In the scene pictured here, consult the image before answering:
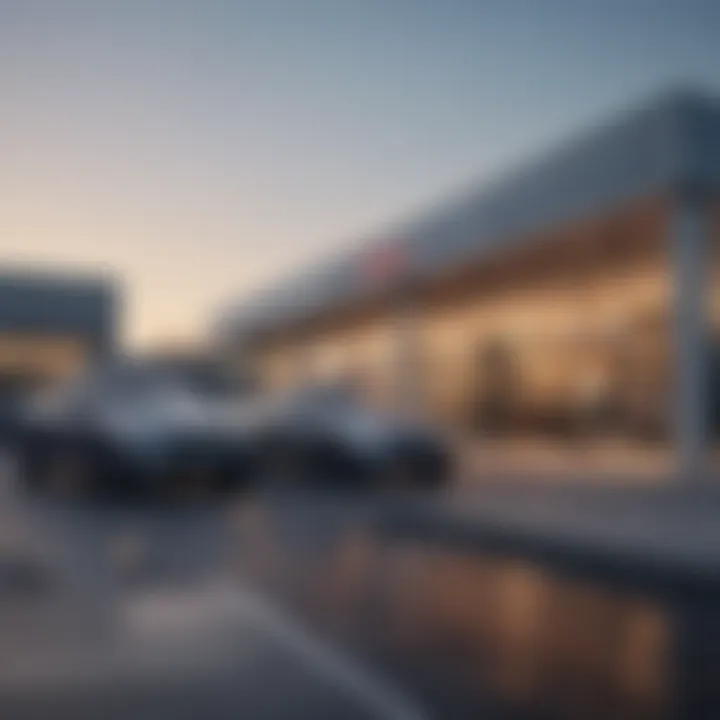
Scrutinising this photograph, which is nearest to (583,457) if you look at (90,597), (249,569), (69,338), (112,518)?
(69,338)

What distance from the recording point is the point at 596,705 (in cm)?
490

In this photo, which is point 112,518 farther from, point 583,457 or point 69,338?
point 583,457

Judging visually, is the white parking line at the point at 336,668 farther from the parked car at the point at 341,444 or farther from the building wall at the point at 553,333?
the building wall at the point at 553,333

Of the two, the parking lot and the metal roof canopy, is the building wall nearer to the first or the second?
the metal roof canopy

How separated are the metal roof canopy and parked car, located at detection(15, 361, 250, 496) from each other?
808cm

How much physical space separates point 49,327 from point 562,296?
40.8 ft

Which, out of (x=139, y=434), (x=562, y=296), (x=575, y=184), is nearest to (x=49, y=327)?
(x=139, y=434)

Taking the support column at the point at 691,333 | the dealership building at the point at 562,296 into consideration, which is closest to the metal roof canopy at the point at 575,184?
the dealership building at the point at 562,296

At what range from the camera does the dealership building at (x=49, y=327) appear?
16.8 metres

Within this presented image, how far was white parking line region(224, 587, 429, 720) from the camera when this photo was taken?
188 inches

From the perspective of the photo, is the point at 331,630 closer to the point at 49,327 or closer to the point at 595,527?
the point at 595,527

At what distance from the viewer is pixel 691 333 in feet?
61.5

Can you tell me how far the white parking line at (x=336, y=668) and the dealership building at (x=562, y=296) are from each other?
34.6ft

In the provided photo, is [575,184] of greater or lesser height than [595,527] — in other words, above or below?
above
